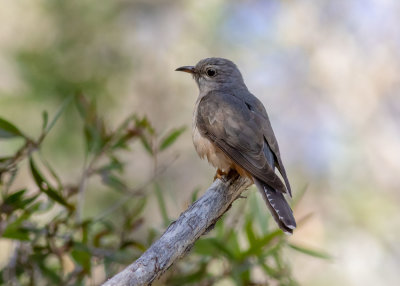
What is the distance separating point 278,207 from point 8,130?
64.5 inches

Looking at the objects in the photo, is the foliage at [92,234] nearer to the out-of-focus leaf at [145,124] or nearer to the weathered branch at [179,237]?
the out-of-focus leaf at [145,124]

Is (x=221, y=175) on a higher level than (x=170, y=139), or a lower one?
lower

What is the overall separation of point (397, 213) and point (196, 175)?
9.19 ft

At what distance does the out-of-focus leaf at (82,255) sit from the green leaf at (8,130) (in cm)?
73

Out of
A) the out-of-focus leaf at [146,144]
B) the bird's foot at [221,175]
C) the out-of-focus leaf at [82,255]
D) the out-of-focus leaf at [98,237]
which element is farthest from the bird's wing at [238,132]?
the out-of-focus leaf at [82,255]

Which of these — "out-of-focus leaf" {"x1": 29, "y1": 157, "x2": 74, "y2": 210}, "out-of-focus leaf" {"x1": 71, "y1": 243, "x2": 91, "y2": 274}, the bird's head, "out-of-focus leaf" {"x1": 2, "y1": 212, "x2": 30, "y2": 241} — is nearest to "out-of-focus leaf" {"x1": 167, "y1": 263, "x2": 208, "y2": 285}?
"out-of-focus leaf" {"x1": 71, "y1": 243, "x2": 91, "y2": 274}

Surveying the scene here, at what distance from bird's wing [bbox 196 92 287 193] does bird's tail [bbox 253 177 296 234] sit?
0.04 metres

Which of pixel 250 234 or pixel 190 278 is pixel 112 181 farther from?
pixel 250 234

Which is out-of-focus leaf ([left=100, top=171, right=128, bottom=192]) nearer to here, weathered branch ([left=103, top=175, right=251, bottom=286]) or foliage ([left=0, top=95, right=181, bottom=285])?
foliage ([left=0, top=95, right=181, bottom=285])

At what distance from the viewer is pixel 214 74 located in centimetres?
550

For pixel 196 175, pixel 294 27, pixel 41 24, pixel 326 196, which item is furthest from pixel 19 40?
pixel 326 196

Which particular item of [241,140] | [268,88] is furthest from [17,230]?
[268,88]

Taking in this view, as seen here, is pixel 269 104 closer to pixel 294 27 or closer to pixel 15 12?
pixel 294 27

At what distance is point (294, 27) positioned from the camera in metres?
9.27
